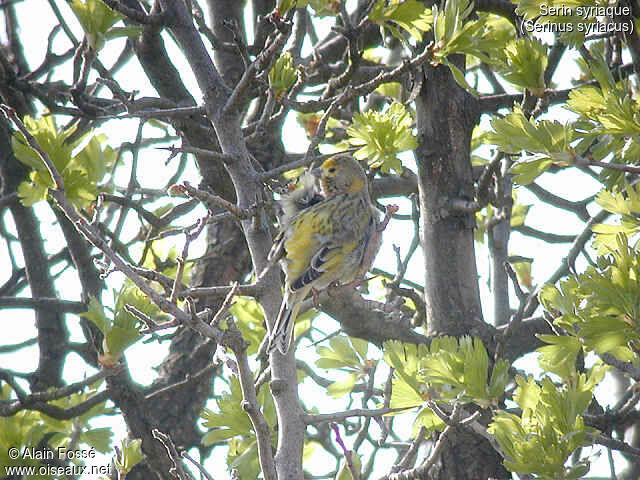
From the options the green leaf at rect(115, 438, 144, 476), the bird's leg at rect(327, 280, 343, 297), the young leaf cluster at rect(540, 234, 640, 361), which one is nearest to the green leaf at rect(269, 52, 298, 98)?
the bird's leg at rect(327, 280, 343, 297)

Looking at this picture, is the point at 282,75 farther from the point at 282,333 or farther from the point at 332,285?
the point at 332,285

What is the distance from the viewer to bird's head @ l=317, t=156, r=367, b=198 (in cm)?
484

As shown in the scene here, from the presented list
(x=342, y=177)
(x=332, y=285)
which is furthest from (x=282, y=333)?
(x=342, y=177)

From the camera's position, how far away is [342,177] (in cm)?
488

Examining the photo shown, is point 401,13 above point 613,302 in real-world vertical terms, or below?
above

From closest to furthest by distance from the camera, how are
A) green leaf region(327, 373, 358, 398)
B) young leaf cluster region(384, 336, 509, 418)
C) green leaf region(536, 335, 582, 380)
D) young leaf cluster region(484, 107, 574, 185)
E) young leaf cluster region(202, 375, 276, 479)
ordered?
young leaf cluster region(484, 107, 574, 185) → green leaf region(536, 335, 582, 380) → young leaf cluster region(384, 336, 509, 418) → young leaf cluster region(202, 375, 276, 479) → green leaf region(327, 373, 358, 398)

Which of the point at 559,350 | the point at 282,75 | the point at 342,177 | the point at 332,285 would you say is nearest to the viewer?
the point at 559,350

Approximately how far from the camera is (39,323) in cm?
577

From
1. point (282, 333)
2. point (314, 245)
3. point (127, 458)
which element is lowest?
point (127, 458)

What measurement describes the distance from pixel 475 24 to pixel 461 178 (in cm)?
133

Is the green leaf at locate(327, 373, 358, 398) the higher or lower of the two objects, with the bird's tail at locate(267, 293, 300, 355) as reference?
higher

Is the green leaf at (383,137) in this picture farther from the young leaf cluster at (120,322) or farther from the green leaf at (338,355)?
the young leaf cluster at (120,322)

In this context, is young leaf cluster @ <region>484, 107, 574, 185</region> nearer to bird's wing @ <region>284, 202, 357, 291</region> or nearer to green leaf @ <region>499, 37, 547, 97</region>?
green leaf @ <region>499, 37, 547, 97</region>

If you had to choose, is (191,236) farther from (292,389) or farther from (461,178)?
(461,178)
